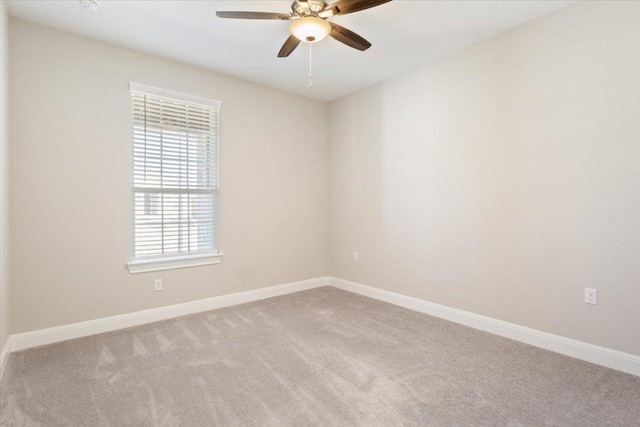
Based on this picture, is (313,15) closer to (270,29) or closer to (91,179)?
(270,29)

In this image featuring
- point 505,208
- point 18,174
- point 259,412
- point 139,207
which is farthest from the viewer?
point 139,207

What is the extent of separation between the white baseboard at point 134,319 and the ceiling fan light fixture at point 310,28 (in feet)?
9.86

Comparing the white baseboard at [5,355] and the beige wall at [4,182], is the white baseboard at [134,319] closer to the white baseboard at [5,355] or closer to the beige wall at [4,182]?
the white baseboard at [5,355]

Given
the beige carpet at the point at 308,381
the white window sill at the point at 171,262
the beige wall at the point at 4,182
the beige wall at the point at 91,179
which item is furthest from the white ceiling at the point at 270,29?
the beige carpet at the point at 308,381

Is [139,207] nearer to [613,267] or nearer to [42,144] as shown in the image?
[42,144]

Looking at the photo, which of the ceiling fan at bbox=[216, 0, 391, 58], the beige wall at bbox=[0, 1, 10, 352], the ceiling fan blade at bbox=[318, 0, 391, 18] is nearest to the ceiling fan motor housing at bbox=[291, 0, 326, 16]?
the ceiling fan at bbox=[216, 0, 391, 58]

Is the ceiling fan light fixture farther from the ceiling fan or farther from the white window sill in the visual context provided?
the white window sill

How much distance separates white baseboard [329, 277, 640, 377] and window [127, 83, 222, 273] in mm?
2371

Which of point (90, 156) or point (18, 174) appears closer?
point (18, 174)

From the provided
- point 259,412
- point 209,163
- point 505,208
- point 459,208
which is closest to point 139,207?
point 209,163

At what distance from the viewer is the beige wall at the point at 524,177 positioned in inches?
93.2

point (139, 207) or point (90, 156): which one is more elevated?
point (90, 156)

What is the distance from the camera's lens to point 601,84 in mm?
2432

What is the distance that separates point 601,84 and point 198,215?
394 centimetres
